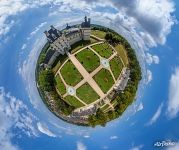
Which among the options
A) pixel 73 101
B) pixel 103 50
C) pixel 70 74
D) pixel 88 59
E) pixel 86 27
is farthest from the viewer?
pixel 103 50

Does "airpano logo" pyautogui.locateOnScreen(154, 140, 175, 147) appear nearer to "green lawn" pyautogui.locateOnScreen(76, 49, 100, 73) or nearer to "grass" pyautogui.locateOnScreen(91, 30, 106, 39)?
"green lawn" pyautogui.locateOnScreen(76, 49, 100, 73)

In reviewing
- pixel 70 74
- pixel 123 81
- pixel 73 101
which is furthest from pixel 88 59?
pixel 73 101

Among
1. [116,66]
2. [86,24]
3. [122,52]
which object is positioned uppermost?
[86,24]

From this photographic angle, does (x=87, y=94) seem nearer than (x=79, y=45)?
Yes

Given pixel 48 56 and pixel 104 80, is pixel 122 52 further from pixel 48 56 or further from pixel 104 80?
pixel 48 56

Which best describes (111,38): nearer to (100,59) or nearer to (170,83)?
(100,59)

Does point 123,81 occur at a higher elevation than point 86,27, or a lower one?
lower

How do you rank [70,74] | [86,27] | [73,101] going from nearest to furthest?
1. [86,27]
2. [73,101]
3. [70,74]

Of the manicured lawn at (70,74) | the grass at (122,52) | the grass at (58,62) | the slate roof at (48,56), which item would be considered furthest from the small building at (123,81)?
the slate roof at (48,56)
